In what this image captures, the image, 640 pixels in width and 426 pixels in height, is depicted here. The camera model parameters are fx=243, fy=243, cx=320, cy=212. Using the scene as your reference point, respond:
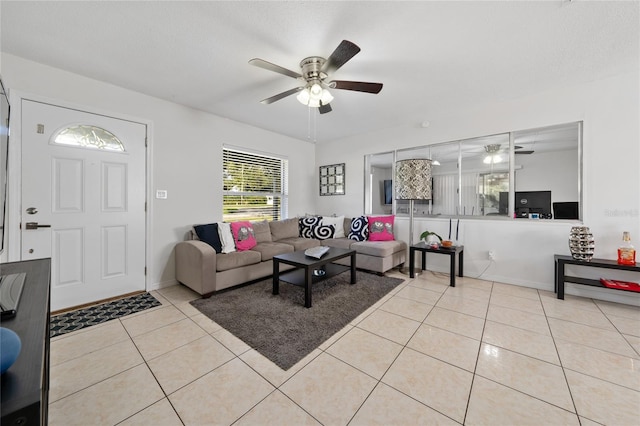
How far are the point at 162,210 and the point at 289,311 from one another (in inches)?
86.2

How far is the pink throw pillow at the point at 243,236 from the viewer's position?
11.3ft

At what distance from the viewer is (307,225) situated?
181 inches

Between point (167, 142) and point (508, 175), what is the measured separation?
4.68 meters

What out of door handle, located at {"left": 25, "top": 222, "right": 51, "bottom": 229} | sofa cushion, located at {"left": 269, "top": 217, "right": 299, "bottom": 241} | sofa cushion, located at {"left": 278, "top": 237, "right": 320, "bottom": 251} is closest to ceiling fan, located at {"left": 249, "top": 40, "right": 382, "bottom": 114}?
sofa cushion, located at {"left": 278, "top": 237, "right": 320, "bottom": 251}

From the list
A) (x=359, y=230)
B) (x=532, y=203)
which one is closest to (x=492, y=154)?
(x=532, y=203)

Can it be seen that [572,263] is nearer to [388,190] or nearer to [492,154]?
[492,154]

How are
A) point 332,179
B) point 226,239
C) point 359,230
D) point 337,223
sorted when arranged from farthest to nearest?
point 332,179
point 337,223
point 359,230
point 226,239

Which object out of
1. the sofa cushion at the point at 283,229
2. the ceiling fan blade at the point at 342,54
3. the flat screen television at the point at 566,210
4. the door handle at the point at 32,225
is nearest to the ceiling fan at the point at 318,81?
the ceiling fan blade at the point at 342,54

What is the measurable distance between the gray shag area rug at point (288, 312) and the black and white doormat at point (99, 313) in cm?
59

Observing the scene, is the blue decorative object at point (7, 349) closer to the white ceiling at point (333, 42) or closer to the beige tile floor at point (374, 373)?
the beige tile floor at point (374, 373)

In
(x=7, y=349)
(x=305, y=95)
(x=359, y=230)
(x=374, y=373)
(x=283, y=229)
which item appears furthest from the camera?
(x=283, y=229)

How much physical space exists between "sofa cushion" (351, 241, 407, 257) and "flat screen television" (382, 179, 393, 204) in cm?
103

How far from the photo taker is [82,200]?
264cm

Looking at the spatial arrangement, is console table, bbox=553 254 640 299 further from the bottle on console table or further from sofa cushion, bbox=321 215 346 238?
sofa cushion, bbox=321 215 346 238
